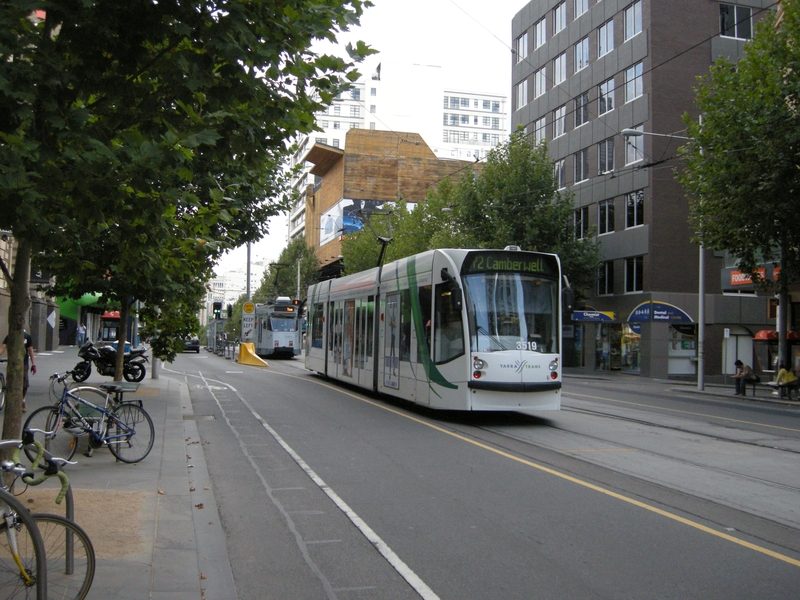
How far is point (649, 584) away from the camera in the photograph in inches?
208

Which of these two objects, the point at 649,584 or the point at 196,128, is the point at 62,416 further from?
the point at 649,584

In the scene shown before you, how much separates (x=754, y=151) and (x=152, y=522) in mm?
22641

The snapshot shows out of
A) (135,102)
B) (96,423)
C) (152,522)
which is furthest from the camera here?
(96,423)

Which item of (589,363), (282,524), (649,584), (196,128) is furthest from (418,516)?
(589,363)

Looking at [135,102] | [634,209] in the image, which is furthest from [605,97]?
[135,102]

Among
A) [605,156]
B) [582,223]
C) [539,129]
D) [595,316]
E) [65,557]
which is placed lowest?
[65,557]

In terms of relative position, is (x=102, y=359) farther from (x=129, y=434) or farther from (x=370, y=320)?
(x=129, y=434)

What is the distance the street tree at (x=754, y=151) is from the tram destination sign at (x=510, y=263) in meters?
13.0

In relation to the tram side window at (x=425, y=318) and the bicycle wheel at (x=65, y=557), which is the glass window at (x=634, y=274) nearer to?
the tram side window at (x=425, y=318)

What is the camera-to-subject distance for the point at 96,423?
30.4 feet

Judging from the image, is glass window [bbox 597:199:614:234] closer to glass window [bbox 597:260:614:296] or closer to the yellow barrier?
glass window [bbox 597:260:614:296]

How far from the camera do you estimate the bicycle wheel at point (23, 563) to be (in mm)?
3986

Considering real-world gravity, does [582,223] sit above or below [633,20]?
below

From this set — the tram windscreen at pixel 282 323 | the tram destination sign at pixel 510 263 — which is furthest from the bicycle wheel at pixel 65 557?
the tram windscreen at pixel 282 323
